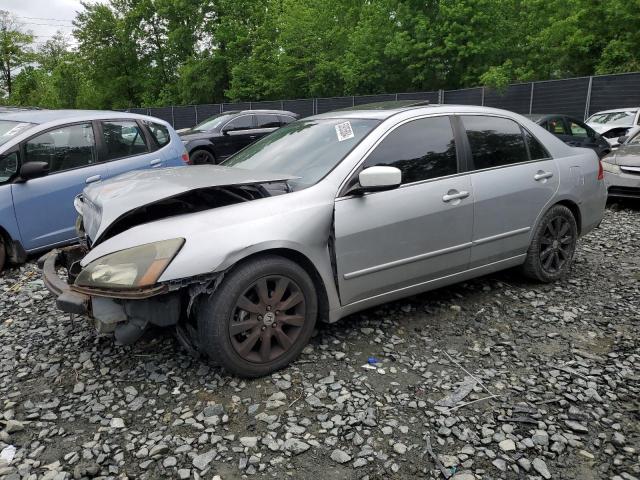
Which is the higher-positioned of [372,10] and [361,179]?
[372,10]

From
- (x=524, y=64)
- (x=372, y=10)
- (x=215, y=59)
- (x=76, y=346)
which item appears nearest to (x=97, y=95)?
(x=215, y=59)

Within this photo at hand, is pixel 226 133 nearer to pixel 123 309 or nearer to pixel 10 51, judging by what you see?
pixel 123 309

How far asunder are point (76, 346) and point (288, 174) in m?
1.89

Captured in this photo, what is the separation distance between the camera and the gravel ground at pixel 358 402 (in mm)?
2434

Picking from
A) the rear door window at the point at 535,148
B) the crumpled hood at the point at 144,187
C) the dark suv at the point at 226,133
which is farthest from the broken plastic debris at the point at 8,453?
the dark suv at the point at 226,133

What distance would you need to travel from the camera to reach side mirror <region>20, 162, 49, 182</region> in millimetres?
5102

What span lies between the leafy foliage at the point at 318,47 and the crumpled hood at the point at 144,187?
1757 centimetres

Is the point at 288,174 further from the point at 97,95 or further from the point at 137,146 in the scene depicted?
the point at 97,95

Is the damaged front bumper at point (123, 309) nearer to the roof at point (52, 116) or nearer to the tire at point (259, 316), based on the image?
the tire at point (259, 316)

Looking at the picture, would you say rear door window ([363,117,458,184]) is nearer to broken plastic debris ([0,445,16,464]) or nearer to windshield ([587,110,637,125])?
broken plastic debris ([0,445,16,464])

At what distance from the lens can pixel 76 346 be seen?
3537mm

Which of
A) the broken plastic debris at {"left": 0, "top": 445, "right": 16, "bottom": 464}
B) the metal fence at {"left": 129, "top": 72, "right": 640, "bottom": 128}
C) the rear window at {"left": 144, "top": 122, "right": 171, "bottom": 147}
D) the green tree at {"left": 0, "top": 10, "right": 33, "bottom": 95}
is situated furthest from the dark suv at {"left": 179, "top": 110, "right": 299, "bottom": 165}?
the green tree at {"left": 0, "top": 10, "right": 33, "bottom": 95}

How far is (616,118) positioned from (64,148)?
13532mm

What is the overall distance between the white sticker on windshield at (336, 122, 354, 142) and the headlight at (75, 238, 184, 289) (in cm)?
146
